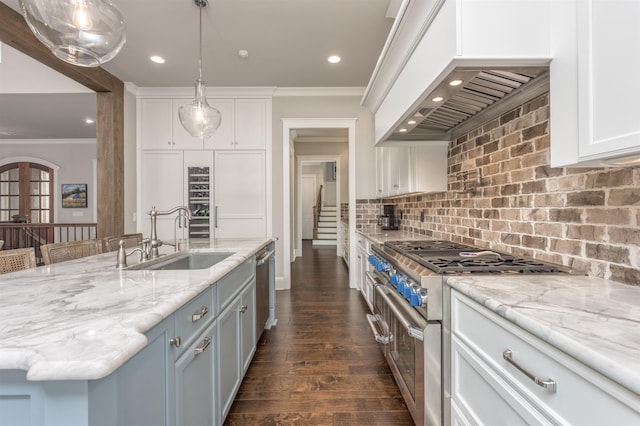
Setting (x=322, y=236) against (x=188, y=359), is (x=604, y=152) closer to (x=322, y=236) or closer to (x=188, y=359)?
(x=188, y=359)

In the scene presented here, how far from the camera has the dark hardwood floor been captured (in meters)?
1.67

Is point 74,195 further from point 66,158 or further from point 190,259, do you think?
point 190,259

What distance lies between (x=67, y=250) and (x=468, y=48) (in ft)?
8.28

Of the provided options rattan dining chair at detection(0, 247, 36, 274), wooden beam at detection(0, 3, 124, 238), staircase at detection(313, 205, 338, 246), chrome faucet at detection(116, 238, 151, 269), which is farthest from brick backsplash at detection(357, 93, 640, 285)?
staircase at detection(313, 205, 338, 246)

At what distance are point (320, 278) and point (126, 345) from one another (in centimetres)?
428

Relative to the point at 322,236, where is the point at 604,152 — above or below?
above

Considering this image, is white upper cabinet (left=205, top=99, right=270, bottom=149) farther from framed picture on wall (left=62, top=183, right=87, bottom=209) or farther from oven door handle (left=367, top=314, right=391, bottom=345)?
framed picture on wall (left=62, top=183, right=87, bottom=209)

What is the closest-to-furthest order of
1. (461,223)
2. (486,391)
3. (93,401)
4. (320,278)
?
(93,401) < (486,391) < (461,223) < (320,278)

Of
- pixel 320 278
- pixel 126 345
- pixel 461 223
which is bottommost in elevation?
pixel 320 278

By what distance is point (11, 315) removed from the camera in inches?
31.3

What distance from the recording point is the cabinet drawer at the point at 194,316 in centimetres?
102

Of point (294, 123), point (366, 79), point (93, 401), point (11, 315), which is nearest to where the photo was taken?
point (93, 401)

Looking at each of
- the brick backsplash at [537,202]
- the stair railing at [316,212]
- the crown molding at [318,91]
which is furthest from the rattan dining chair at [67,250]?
the stair railing at [316,212]

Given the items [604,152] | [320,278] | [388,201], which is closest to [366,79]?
[388,201]
